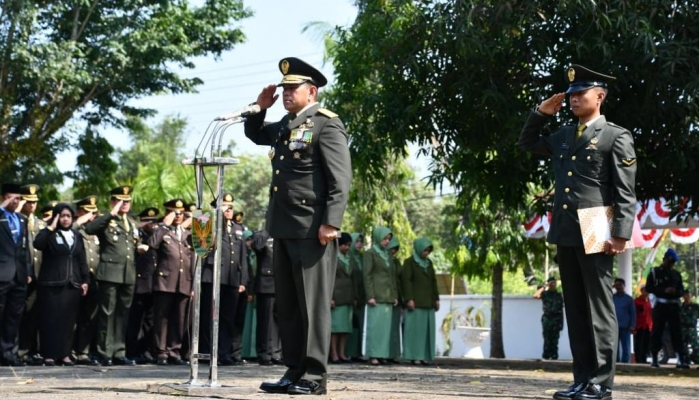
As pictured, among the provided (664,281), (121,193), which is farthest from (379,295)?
(664,281)

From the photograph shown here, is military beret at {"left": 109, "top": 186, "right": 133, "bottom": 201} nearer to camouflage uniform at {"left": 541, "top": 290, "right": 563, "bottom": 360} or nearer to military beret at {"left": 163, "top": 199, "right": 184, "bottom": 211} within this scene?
military beret at {"left": 163, "top": 199, "right": 184, "bottom": 211}

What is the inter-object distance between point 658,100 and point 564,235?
6.28 m

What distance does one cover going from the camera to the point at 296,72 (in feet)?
24.2

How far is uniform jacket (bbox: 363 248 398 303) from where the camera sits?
1658 centimetres

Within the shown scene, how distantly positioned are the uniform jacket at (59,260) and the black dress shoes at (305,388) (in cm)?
649

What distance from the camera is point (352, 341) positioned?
665 inches

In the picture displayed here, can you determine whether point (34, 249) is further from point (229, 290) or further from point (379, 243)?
point (379, 243)

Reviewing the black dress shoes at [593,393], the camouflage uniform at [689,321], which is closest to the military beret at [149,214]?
the black dress shoes at [593,393]

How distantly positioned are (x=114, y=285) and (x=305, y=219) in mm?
6823

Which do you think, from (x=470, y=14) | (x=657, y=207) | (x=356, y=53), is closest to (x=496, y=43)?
(x=470, y=14)

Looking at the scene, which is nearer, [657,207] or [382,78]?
[382,78]

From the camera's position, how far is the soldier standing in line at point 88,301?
13.6 m

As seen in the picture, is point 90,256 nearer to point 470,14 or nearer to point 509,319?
point 470,14

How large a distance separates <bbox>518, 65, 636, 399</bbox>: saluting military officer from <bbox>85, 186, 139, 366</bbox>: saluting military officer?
6.90m
